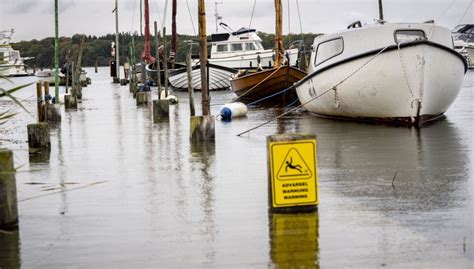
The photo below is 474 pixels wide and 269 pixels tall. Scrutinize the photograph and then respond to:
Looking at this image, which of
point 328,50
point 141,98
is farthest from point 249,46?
point 328,50

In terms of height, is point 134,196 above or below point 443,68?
below

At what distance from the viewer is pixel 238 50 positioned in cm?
5722

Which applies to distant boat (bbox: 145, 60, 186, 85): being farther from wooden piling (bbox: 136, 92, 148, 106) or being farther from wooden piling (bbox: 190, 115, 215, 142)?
wooden piling (bbox: 190, 115, 215, 142)

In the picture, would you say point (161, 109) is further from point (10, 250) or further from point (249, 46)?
point (249, 46)

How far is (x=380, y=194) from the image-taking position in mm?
9984

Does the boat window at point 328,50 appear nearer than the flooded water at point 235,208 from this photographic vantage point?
No

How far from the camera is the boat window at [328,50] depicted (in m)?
21.8

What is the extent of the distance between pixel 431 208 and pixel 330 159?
4845 mm

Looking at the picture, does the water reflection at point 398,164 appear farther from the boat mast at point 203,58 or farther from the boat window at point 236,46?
the boat window at point 236,46

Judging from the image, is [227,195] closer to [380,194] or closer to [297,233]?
[380,194]

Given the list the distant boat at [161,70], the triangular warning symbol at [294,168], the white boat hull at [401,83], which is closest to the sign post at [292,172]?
the triangular warning symbol at [294,168]

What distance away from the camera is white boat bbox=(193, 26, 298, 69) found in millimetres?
56344

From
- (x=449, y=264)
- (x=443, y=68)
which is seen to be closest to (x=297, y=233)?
(x=449, y=264)

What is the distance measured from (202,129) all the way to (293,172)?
8.46m
